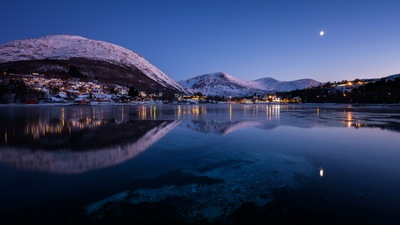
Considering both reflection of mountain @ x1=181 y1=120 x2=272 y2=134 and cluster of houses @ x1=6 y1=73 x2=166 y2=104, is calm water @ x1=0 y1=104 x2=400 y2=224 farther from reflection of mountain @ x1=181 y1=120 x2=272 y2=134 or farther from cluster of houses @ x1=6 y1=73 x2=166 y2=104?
cluster of houses @ x1=6 y1=73 x2=166 y2=104

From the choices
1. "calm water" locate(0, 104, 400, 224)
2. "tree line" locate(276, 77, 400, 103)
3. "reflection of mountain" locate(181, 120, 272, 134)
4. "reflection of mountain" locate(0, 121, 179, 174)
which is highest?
"tree line" locate(276, 77, 400, 103)

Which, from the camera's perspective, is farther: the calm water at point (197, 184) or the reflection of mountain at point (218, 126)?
the reflection of mountain at point (218, 126)

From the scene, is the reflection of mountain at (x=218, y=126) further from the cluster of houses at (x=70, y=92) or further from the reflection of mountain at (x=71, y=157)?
the cluster of houses at (x=70, y=92)

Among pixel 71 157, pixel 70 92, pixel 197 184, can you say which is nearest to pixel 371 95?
pixel 197 184

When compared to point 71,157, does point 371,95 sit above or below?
above

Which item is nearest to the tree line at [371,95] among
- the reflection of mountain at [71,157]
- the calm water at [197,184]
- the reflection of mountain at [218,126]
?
the reflection of mountain at [218,126]

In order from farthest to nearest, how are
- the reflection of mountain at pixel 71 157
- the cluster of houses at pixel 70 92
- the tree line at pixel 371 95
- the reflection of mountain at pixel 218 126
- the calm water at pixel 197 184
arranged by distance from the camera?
the cluster of houses at pixel 70 92 < the tree line at pixel 371 95 < the reflection of mountain at pixel 218 126 < the reflection of mountain at pixel 71 157 < the calm water at pixel 197 184

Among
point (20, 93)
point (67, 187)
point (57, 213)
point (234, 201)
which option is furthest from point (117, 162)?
point (20, 93)

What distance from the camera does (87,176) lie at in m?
7.83

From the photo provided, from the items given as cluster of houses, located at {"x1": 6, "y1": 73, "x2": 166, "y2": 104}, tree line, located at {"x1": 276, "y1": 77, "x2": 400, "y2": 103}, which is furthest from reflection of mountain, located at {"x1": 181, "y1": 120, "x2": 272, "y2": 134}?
cluster of houses, located at {"x1": 6, "y1": 73, "x2": 166, "y2": 104}

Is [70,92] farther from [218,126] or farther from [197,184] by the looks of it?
[197,184]

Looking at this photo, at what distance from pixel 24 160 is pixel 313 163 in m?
11.2

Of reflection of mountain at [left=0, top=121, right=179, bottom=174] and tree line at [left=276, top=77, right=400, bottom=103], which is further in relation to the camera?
tree line at [left=276, top=77, right=400, bottom=103]

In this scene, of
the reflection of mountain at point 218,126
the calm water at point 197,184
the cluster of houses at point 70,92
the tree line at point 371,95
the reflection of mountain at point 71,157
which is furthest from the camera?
the cluster of houses at point 70,92
